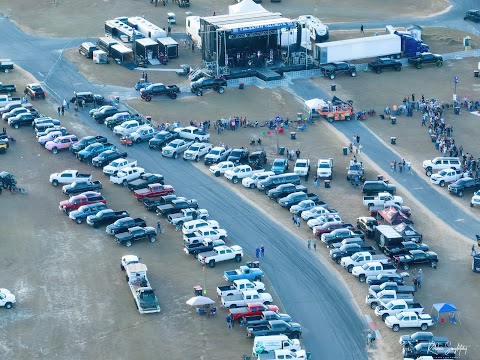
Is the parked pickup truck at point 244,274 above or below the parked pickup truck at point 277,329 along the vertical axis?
below

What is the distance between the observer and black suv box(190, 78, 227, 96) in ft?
434

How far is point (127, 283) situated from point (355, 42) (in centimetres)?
5883

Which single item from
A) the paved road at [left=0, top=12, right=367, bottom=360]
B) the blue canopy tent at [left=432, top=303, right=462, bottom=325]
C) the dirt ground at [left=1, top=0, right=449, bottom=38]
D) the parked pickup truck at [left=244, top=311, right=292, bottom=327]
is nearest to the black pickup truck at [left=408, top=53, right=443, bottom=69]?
the dirt ground at [left=1, top=0, right=449, bottom=38]

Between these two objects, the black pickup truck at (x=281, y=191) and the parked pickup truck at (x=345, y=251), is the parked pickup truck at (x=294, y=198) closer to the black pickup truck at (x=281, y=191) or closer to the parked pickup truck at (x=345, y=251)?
the black pickup truck at (x=281, y=191)

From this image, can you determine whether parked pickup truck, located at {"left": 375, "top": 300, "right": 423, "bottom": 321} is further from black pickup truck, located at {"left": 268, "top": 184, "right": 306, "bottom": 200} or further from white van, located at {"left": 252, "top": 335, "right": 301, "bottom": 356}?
black pickup truck, located at {"left": 268, "top": 184, "right": 306, "bottom": 200}

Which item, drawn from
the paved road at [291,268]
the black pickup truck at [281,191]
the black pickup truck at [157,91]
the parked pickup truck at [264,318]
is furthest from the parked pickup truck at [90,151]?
the parked pickup truck at [264,318]

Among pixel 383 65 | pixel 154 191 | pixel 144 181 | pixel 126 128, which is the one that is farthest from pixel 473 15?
pixel 154 191

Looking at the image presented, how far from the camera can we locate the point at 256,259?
9600cm

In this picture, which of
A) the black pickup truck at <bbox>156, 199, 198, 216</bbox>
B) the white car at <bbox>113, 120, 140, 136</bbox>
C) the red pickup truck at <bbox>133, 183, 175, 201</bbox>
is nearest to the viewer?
the black pickup truck at <bbox>156, 199, 198, 216</bbox>

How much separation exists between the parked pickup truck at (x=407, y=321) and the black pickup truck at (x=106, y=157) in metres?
36.9

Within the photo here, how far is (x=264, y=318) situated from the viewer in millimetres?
85812

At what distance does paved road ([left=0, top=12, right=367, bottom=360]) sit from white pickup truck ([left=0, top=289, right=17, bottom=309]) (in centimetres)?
1874

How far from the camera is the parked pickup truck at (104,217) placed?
101 metres

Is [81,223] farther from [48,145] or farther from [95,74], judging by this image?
[95,74]
